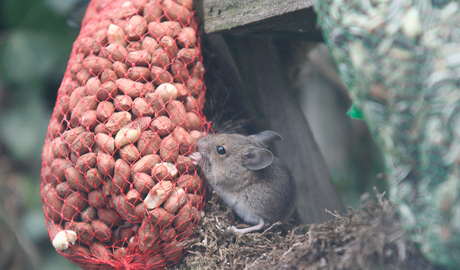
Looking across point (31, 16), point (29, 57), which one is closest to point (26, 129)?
point (29, 57)

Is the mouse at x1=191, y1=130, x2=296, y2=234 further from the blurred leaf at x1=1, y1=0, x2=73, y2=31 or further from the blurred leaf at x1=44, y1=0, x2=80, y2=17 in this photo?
the blurred leaf at x1=1, y1=0, x2=73, y2=31

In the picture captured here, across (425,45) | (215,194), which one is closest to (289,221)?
(215,194)

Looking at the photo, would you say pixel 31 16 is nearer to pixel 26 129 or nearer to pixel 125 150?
pixel 26 129

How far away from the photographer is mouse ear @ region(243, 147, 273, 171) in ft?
6.02

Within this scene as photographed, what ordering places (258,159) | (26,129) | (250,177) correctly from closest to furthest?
(258,159) < (250,177) < (26,129)

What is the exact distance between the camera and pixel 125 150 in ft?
4.75

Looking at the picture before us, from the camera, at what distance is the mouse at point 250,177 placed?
1871mm

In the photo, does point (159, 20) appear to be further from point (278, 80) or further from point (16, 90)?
point (16, 90)

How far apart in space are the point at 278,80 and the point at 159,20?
2.98 ft

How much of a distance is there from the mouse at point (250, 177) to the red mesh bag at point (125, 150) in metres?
0.30

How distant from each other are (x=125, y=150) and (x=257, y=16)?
96 cm

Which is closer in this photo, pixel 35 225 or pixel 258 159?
pixel 258 159

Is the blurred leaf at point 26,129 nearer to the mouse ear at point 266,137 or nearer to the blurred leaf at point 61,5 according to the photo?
the blurred leaf at point 61,5

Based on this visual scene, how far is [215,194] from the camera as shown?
1.69m
